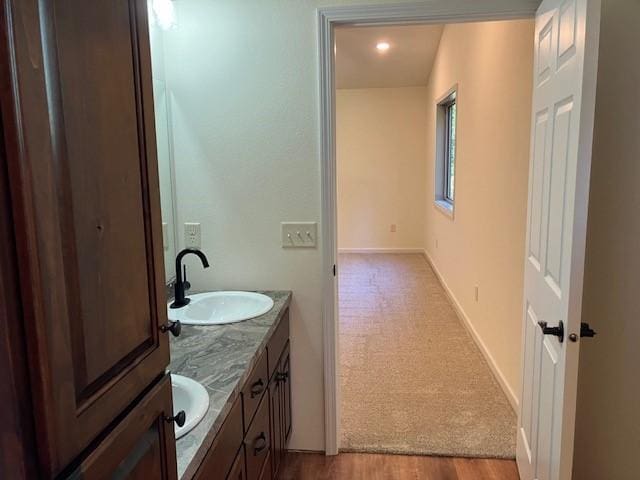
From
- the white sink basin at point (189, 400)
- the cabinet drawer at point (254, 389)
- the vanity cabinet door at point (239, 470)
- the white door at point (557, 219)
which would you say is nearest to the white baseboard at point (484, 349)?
the white door at point (557, 219)

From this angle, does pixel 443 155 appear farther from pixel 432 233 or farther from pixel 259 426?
pixel 259 426

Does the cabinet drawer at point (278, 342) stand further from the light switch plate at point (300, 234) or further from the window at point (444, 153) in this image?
the window at point (444, 153)

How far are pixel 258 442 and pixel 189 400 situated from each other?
1.62ft

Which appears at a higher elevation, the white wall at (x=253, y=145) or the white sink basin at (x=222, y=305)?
the white wall at (x=253, y=145)

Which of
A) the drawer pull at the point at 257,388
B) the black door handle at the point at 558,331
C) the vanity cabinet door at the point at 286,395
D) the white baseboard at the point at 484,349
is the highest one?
the black door handle at the point at 558,331

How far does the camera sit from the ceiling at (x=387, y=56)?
17.7ft

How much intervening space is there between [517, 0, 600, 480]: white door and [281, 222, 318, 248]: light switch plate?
0.92 meters

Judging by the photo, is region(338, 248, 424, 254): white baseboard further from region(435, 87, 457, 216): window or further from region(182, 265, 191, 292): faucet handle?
region(182, 265, 191, 292): faucet handle

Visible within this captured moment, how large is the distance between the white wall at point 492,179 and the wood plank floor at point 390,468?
2.02ft

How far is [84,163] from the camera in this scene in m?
0.63

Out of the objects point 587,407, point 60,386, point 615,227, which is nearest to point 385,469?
point 587,407

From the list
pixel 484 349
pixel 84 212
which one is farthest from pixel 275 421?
pixel 484 349

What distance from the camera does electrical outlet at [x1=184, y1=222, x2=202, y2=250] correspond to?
2346 mm

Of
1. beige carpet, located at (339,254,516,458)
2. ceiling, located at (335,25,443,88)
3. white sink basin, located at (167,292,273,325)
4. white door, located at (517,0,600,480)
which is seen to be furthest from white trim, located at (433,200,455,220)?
white sink basin, located at (167,292,273,325)
